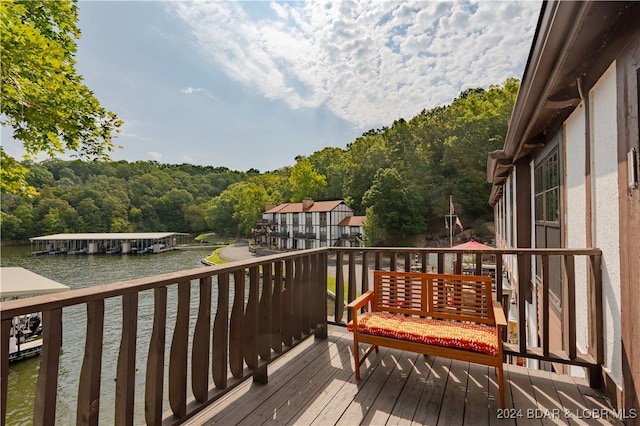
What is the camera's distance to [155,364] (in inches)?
61.6

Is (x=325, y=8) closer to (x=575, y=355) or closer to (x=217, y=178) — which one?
(x=575, y=355)

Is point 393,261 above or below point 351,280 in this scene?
above

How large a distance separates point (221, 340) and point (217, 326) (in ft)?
0.31

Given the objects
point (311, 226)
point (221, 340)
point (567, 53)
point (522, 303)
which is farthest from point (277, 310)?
point (311, 226)

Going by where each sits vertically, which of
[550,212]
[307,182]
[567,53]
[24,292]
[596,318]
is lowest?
[24,292]

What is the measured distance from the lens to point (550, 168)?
11.7 feet

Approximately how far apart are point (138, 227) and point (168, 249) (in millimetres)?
15687

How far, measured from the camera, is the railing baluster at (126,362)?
1390 mm

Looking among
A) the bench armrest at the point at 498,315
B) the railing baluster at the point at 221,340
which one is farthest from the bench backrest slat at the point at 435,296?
the railing baluster at the point at 221,340

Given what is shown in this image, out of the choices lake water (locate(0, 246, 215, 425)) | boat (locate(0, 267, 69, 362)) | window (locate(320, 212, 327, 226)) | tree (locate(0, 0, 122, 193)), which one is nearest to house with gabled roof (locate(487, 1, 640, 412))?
tree (locate(0, 0, 122, 193))

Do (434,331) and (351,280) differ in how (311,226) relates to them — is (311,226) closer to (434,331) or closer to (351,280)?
(351,280)

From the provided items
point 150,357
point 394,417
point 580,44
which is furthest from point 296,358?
point 580,44

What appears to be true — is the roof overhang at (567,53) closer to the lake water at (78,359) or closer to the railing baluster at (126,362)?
the railing baluster at (126,362)

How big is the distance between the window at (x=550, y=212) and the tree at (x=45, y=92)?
25.8 ft
